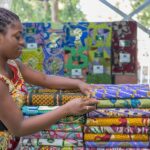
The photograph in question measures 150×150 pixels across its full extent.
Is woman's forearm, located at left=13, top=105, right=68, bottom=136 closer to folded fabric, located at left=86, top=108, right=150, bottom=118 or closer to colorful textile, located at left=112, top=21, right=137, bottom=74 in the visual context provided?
folded fabric, located at left=86, top=108, right=150, bottom=118

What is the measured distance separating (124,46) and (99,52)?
0.23 meters

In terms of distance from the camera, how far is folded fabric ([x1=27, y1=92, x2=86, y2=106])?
132 centimetres

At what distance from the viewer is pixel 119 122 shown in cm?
131

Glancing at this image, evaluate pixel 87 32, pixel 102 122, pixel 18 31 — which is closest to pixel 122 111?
pixel 102 122

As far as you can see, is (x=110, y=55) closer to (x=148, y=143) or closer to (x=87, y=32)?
(x=87, y=32)

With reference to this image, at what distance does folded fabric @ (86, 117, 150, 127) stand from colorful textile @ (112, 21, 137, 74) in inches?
84.7

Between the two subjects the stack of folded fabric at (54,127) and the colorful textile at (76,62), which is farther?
the colorful textile at (76,62)

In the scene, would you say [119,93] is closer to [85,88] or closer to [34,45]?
[85,88]

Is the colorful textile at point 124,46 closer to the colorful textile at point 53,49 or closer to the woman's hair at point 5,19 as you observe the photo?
the colorful textile at point 53,49

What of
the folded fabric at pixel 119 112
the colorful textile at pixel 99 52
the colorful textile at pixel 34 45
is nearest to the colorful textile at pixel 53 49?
the colorful textile at pixel 34 45

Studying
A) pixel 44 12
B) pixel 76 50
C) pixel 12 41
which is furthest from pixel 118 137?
pixel 44 12

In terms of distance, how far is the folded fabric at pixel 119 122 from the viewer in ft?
4.27

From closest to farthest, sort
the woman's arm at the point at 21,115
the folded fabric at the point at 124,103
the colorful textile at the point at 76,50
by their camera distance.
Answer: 1. the woman's arm at the point at 21,115
2. the folded fabric at the point at 124,103
3. the colorful textile at the point at 76,50

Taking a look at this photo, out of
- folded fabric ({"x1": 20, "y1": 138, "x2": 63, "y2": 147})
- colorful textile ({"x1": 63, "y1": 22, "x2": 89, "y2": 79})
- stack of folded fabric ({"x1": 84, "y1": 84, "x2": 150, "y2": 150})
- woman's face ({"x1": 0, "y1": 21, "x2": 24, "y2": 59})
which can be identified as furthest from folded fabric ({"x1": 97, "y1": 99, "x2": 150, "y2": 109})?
colorful textile ({"x1": 63, "y1": 22, "x2": 89, "y2": 79})
